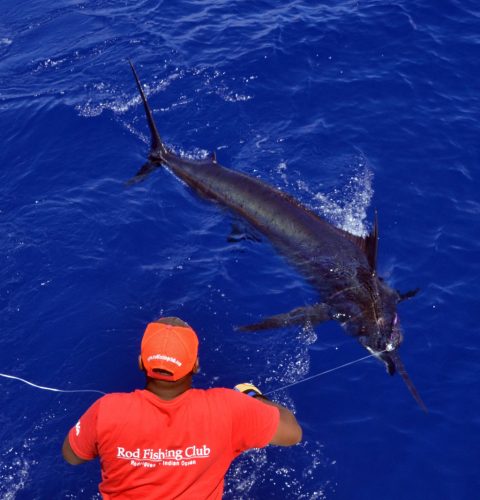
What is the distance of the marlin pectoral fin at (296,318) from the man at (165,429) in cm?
365

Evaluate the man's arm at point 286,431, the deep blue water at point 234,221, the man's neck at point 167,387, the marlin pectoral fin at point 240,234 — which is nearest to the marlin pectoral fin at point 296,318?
the deep blue water at point 234,221

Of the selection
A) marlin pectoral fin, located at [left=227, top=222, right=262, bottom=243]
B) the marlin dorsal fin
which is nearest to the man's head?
the marlin dorsal fin

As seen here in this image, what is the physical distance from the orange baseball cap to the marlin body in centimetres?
383

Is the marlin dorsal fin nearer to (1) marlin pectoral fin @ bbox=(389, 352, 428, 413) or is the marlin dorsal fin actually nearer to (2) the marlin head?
(2) the marlin head

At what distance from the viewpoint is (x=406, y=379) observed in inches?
283

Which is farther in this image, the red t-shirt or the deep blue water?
the deep blue water

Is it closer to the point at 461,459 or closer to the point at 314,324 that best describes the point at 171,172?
the point at 314,324

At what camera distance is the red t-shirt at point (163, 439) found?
159 inches

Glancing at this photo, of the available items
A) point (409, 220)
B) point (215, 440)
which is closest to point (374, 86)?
point (409, 220)

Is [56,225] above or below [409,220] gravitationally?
above

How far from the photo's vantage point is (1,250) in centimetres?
955

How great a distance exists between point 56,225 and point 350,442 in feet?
19.4

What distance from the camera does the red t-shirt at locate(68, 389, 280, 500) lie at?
13.3ft

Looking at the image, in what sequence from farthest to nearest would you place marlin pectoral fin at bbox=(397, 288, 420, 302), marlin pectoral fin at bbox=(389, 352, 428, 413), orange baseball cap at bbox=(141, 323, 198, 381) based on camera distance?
marlin pectoral fin at bbox=(397, 288, 420, 302)
marlin pectoral fin at bbox=(389, 352, 428, 413)
orange baseball cap at bbox=(141, 323, 198, 381)
